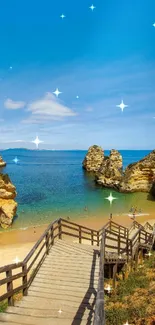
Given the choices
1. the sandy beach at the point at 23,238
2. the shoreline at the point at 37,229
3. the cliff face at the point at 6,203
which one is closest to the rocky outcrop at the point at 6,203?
the cliff face at the point at 6,203

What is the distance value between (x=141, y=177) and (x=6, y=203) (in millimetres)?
32677

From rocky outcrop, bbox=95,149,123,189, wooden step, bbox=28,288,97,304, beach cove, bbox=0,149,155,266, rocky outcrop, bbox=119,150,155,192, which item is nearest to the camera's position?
wooden step, bbox=28,288,97,304

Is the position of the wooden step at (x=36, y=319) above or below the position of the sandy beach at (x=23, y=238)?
above

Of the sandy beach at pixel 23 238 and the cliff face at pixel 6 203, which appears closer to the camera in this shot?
the sandy beach at pixel 23 238

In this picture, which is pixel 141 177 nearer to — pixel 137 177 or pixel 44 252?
pixel 137 177

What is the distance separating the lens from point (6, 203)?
93.2 ft

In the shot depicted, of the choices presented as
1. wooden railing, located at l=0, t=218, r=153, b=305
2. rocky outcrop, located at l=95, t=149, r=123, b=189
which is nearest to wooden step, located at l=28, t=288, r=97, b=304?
wooden railing, located at l=0, t=218, r=153, b=305

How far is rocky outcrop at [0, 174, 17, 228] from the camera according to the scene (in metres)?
27.4

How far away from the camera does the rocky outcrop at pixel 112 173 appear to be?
187 feet

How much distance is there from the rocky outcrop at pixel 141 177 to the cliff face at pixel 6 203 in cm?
2927

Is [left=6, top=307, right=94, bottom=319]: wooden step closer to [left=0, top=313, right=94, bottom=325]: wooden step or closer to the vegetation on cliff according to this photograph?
[left=0, top=313, right=94, bottom=325]: wooden step

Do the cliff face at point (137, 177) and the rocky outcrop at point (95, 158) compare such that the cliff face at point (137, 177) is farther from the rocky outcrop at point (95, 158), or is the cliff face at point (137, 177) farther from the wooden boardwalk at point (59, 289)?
the wooden boardwalk at point (59, 289)

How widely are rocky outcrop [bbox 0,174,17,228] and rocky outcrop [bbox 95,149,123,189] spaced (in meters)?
31.6

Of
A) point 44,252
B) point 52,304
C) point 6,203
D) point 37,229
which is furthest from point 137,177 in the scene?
point 52,304
